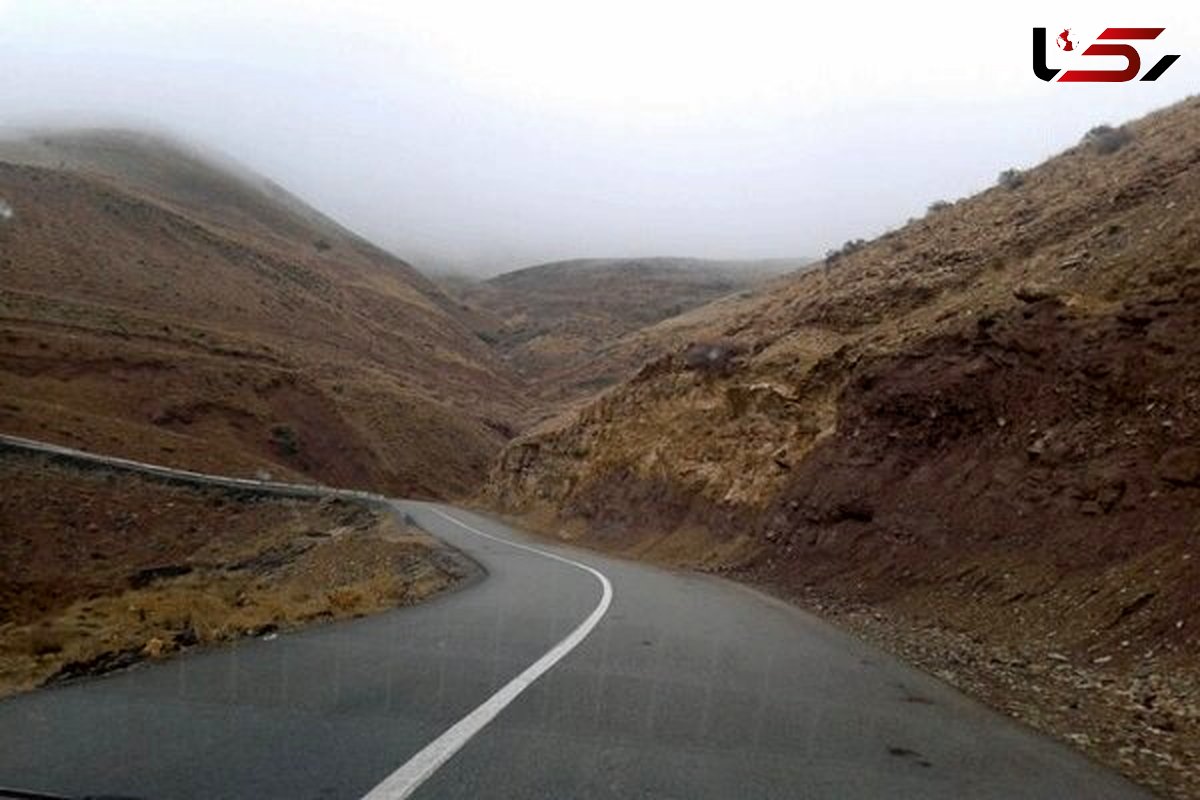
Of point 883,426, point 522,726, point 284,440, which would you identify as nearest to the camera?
Result: point 522,726

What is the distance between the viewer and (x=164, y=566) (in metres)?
34.9

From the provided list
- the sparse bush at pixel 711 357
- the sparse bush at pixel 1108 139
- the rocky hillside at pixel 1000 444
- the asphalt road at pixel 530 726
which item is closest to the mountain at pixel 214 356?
the sparse bush at pixel 711 357

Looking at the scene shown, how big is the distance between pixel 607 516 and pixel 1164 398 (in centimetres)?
2494

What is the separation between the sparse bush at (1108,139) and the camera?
33719 millimetres

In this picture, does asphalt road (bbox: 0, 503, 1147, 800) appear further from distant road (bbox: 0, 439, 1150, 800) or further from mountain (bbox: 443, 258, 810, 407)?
mountain (bbox: 443, 258, 810, 407)

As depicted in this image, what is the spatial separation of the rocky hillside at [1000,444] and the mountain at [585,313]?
62.9m

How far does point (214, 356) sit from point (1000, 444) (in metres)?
61.6

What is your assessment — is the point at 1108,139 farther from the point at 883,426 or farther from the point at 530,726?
the point at 530,726

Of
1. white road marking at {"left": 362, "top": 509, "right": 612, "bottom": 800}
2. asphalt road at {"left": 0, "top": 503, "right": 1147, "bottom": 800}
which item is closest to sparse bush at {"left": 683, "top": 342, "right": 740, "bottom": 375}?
white road marking at {"left": 362, "top": 509, "right": 612, "bottom": 800}

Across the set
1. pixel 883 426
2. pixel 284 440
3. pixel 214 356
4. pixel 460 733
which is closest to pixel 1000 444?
pixel 883 426

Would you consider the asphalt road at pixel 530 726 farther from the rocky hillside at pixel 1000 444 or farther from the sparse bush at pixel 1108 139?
the sparse bush at pixel 1108 139

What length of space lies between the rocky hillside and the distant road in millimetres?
1255

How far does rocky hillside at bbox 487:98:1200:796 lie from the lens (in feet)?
38.9

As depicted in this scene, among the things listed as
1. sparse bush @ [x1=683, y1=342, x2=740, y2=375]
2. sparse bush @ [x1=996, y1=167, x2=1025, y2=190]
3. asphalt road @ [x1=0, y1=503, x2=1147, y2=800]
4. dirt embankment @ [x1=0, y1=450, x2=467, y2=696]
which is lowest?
dirt embankment @ [x1=0, y1=450, x2=467, y2=696]
